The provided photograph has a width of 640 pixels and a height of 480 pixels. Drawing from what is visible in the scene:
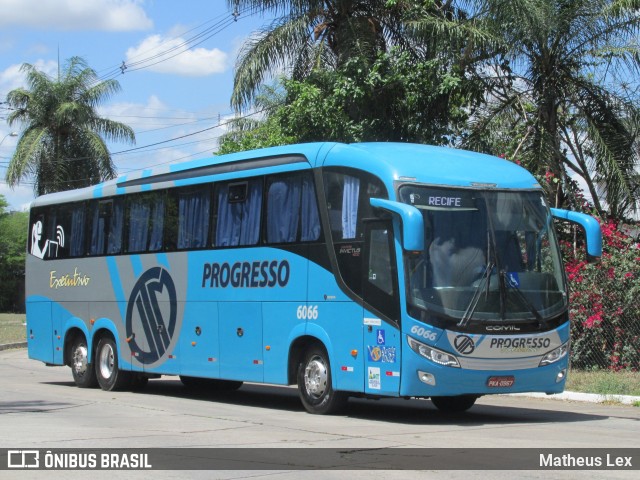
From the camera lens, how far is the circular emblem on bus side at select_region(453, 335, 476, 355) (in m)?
12.8

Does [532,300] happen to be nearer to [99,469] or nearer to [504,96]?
[99,469]

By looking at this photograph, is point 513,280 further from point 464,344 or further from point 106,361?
point 106,361

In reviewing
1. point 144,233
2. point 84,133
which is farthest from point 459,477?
point 84,133

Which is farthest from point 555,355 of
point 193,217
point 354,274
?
point 193,217

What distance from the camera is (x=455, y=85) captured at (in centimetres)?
2245

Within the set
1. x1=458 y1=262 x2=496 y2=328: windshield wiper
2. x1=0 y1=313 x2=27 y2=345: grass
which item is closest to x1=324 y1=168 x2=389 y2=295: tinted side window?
x1=458 y1=262 x2=496 y2=328: windshield wiper

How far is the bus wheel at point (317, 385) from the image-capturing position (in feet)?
46.1

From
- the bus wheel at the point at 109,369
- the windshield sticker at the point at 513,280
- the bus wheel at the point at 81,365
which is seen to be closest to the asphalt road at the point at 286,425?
the bus wheel at the point at 109,369

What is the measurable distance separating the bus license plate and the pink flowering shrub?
21.5ft

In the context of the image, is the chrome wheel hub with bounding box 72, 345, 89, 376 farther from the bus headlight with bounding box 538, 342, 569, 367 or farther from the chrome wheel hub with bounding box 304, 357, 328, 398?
the bus headlight with bounding box 538, 342, 569, 367

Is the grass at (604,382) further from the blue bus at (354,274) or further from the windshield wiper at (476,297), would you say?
the windshield wiper at (476,297)

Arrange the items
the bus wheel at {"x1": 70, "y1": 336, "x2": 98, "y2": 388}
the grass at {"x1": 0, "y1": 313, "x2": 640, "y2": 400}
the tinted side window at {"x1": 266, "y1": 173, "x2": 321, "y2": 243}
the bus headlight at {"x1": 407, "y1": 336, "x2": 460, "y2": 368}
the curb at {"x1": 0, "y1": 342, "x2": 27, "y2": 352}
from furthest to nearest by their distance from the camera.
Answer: the curb at {"x1": 0, "y1": 342, "x2": 27, "y2": 352} → the bus wheel at {"x1": 70, "y1": 336, "x2": 98, "y2": 388} → the grass at {"x1": 0, "y1": 313, "x2": 640, "y2": 400} → the tinted side window at {"x1": 266, "y1": 173, "x2": 321, "y2": 243} → the bus headlight at {"x1": 407, "y1": 336, "x2": 460, "y2": 368}

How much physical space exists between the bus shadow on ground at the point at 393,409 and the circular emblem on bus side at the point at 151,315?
97 centimetres

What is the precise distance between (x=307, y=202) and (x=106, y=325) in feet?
20.9
